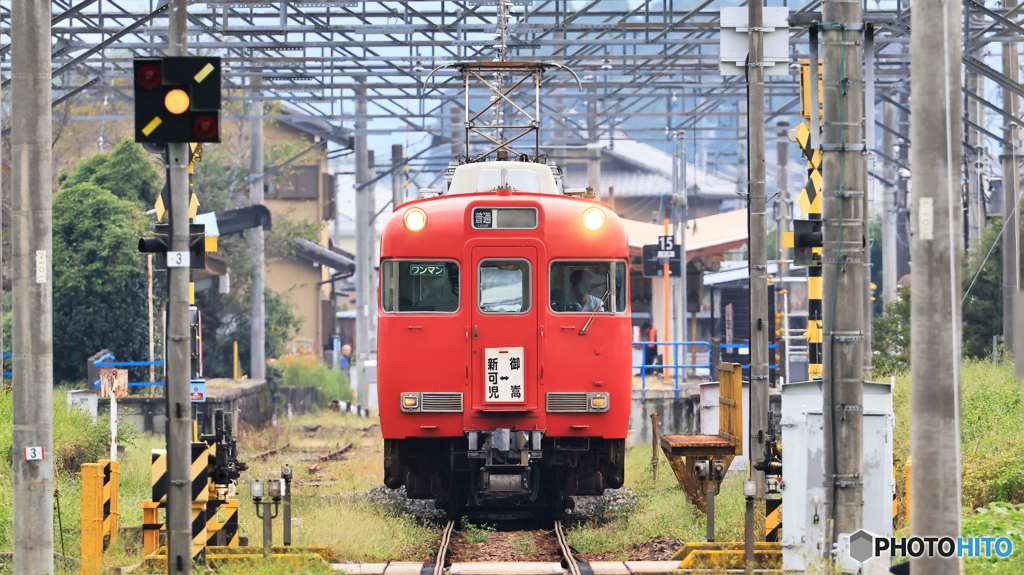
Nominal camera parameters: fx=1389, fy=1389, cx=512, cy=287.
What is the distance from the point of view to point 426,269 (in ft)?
46.7

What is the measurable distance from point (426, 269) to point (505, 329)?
103 cm

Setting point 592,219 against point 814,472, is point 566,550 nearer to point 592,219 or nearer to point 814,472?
point 814,472

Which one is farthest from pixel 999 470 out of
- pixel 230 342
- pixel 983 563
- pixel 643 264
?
pixel 230 342

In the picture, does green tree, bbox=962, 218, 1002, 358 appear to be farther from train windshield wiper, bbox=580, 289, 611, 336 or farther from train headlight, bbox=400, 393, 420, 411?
train headlight, bbox=400, 393, 420, 411

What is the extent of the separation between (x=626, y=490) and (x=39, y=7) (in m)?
9.84

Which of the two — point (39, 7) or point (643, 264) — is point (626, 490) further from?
point (643, 264)

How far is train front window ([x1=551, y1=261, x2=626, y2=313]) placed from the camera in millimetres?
14242

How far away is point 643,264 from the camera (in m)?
34.5

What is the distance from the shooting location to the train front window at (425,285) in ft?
46.5

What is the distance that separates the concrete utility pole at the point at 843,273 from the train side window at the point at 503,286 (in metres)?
4.97

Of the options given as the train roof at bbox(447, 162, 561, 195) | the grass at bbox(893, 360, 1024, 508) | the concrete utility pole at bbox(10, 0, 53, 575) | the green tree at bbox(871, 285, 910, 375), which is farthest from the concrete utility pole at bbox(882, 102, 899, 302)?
the concrete utility pole at bbox(10, 0, 53, 575)

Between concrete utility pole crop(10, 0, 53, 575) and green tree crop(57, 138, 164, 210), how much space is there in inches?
744

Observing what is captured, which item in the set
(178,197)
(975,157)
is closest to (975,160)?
(975,157)

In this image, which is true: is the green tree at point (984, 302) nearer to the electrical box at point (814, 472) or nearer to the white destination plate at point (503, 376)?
the white destination plate at point (503, 376)
